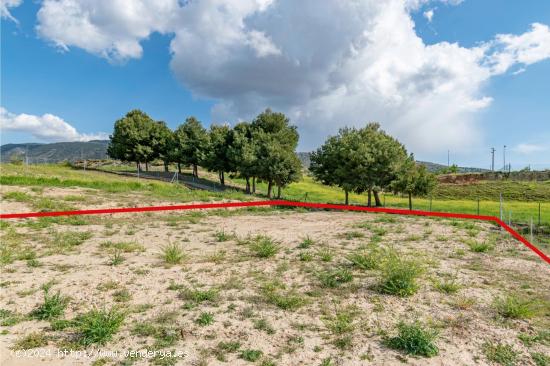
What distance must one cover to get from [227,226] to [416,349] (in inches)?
506

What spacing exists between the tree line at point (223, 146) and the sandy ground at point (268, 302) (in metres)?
28.8

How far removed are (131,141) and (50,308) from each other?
57.9 meters

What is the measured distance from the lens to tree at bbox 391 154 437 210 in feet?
112

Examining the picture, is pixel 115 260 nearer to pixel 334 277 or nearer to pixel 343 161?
pixel 334 277

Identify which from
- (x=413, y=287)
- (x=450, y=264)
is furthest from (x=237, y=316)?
(x=450, y=264)

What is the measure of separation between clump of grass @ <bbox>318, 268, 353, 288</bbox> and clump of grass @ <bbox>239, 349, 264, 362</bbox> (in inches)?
129

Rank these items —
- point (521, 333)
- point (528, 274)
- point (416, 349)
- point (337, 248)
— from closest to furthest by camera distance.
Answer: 1. point (416, 349)
2. point (521, 333)
3. point (528, 274)
4. point (337, 248)

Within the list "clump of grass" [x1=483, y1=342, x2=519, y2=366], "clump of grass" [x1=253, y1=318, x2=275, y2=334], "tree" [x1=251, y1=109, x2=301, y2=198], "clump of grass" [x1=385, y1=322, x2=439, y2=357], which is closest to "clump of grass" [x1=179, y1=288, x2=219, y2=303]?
"clump of grass" [x1=253, y1=318, x2=275, y2=334]

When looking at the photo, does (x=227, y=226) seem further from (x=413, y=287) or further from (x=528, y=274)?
(x=528, y=274)

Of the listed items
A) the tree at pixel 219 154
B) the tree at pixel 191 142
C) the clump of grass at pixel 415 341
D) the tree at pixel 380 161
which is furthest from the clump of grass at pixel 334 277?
the tree at pixel 191 142

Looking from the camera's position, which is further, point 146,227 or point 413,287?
point 146,227

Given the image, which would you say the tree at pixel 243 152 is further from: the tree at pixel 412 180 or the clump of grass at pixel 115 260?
the clump of grass at pixel 115 260

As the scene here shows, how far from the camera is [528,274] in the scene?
9.41 meters

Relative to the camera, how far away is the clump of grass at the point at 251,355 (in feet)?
17.3
